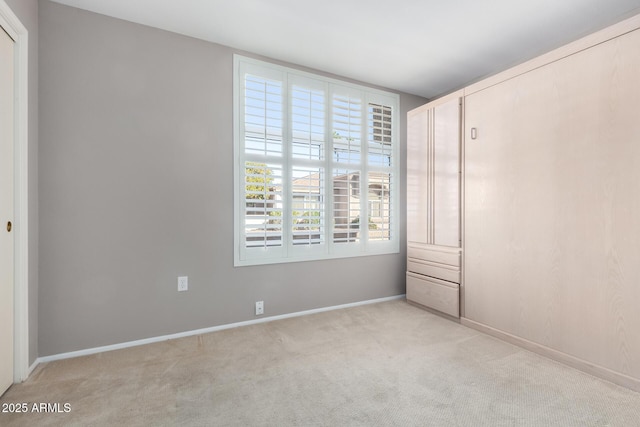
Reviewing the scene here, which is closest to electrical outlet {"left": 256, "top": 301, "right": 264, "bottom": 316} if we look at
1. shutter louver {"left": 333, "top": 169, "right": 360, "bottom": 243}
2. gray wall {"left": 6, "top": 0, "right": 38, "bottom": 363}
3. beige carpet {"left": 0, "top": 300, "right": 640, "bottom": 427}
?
beige carpet {"left": 0, "top": 300, "right": 640, "bottom": 427}

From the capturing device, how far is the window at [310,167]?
9.13 feet

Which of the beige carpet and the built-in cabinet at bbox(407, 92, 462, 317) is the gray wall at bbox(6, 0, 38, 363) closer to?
the beige carpet

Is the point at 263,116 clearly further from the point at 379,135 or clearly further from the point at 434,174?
the point at 434,174

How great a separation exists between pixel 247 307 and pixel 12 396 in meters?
1.54

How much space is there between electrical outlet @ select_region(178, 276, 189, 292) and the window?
17.7 inches

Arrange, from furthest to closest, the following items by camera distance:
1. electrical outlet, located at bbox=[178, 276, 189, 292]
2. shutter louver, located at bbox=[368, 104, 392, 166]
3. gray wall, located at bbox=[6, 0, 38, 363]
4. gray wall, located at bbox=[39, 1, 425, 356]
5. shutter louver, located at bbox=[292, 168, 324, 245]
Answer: shutter louver, located at bbox=[368, 104, 392, 166], shutter louver, located at bbox=[292, 168, 324, 245], electrical outlet, located at bbox=[178, 276, 189, 292], gray wall, located at bbox=[39, 1, 425, 356], gray wall, located at bbox=[6, 0, 38, 363]

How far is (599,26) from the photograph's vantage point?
7.81 feet

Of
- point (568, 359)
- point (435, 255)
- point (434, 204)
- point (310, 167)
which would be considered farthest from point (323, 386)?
point (434, 204)

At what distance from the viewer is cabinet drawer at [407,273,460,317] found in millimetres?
2881

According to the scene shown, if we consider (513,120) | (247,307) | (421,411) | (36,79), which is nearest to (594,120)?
(513,120)

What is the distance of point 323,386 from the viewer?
5.99 ft

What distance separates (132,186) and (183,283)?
880 mm

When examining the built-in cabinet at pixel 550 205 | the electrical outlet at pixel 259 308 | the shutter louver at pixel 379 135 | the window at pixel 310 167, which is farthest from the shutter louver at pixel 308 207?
the built-in cabinet at pixel 550 205

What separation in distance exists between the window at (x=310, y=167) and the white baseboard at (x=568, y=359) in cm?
136
